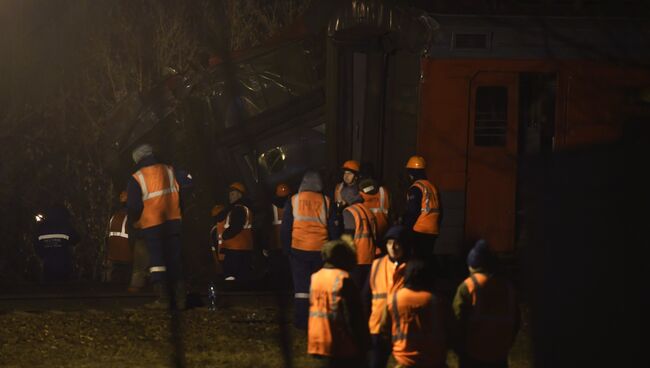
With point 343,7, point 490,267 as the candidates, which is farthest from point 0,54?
point 490,267

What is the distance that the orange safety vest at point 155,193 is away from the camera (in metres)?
11.7

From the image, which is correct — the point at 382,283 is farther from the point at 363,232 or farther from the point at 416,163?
the point at 416,163

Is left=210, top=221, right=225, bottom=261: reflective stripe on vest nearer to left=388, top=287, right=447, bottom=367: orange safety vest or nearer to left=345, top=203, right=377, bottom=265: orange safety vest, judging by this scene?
left=345, top=203, right=377, bottom=265: orange safety vest


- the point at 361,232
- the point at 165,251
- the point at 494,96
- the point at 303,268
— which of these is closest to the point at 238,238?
the point at 165,251

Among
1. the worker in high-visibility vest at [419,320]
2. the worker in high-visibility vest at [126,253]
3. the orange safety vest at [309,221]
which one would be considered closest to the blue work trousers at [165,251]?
the worker in high-visibility vest at [126,253]

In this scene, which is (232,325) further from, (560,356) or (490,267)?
(560,356)

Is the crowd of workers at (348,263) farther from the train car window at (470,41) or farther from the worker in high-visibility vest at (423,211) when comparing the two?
the train car window at (470,41)

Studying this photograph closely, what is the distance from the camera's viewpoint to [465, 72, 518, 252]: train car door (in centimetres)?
1384

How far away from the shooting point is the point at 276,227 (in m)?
14.2

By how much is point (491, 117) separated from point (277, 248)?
9.74ft

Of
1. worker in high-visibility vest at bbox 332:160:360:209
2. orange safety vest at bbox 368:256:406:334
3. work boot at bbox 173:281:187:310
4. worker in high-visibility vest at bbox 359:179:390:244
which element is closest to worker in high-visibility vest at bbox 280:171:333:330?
worker in high-visibility vest at bbox 332:160:360:209

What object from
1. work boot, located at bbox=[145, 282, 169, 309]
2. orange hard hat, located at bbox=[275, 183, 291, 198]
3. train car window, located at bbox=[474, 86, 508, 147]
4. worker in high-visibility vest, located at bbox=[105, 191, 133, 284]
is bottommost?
work boot, located at bbox=[145, 282, 169, 309]

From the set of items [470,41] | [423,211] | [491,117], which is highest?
[470,41]

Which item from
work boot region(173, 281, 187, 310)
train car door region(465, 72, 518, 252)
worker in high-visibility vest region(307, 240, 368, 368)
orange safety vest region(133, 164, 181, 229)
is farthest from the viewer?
train car door region(465, 72, 518, 252)
